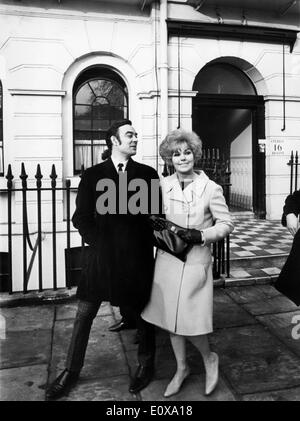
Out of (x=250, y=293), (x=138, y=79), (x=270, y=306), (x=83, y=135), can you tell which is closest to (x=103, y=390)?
(x=270, y=306)

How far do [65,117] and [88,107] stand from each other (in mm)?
628

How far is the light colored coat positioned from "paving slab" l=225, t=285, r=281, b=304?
6.95ft

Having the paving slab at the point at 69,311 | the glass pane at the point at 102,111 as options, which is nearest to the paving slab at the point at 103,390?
the paving slab at the point at 69,311

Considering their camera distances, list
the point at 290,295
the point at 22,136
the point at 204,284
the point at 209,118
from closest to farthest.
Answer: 1. the point at 204,284
2. the point at 290,295
3. the point at 22,136
4. the point at 209,118

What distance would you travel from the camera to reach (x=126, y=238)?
9.05 ft

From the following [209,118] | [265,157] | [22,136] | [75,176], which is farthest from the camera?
[209,118]

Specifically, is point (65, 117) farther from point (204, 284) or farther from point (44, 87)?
point (204, 284)

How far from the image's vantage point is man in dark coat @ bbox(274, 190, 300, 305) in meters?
2.96

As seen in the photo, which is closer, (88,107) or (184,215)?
(184,215)

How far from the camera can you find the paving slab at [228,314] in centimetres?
393

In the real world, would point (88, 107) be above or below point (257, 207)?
above

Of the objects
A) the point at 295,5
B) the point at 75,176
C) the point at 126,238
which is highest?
the point at 295,5

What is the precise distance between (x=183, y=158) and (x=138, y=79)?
19.1 feet

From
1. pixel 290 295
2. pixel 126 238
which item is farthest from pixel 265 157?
pixel 126 238
